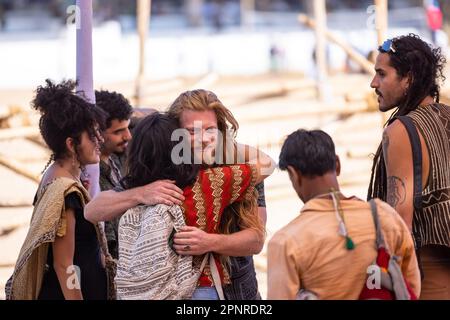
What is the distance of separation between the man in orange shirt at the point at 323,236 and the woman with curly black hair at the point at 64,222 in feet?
2.83

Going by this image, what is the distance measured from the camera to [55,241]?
3383 millimetres

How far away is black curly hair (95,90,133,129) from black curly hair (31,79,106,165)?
2.38 feet

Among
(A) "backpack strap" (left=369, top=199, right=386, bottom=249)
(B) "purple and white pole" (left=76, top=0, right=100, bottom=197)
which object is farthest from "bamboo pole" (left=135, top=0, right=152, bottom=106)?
(A) "backpack strap" (left=369, top=199, right=386, bottom=249)

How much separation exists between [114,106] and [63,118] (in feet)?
2.74

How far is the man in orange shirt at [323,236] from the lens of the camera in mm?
2795

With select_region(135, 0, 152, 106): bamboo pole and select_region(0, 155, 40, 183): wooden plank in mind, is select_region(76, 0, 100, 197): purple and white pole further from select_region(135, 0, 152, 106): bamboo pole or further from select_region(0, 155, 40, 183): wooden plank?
select_region(135, 0, 152, 106): bamboo pole

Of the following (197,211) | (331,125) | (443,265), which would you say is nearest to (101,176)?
(197,211)

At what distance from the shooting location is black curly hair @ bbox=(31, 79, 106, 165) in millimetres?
3611

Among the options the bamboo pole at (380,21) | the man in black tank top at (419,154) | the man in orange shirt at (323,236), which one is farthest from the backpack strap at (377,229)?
the bamboo pole at (380,21)

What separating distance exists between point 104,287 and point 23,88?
19961 mm

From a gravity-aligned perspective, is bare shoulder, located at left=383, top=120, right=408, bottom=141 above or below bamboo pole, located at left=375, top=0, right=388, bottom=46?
below

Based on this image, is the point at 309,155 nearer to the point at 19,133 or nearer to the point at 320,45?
the point at 19,133

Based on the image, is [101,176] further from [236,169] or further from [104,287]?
[236,169]
